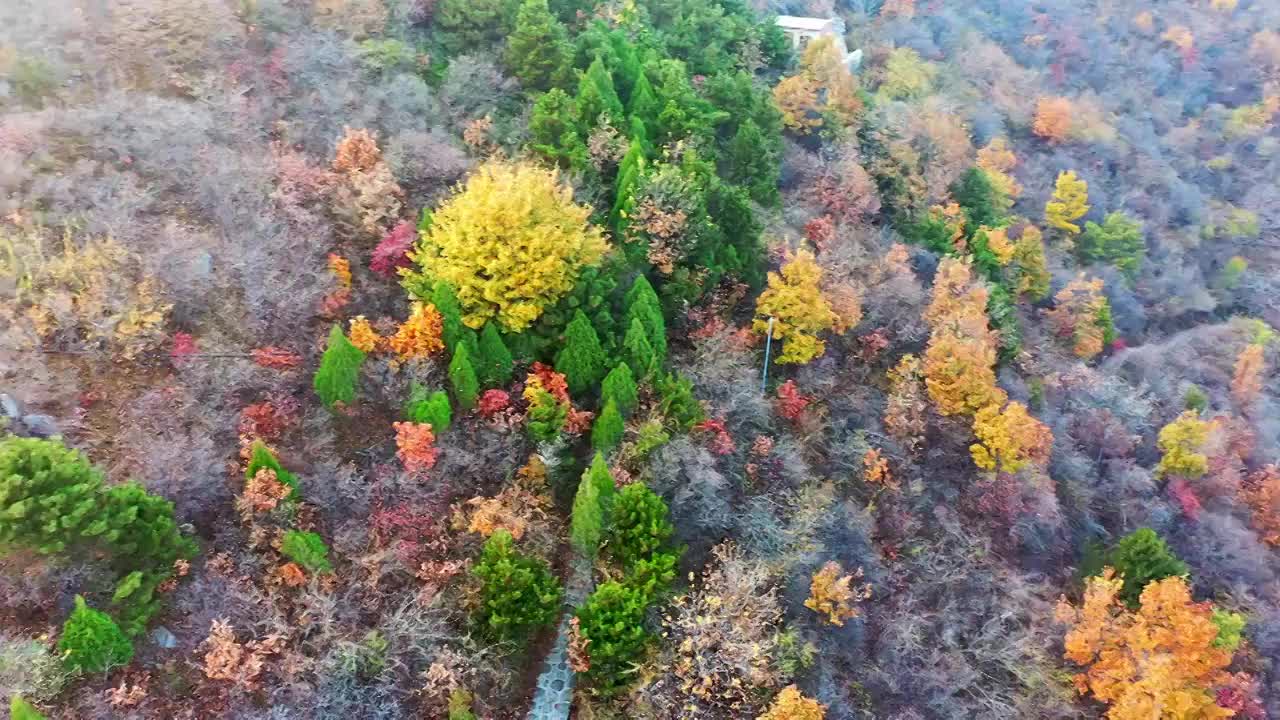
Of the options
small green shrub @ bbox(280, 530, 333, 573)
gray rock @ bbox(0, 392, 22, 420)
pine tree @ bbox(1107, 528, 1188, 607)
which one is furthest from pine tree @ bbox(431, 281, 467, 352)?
pine tree @ bbox(1107, 528, 1188, 607)

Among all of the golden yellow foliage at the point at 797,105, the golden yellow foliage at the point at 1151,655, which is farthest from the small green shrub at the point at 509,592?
the golden yellow foliage at the point at 797,105

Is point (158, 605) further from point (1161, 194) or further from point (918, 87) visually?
point (1161, 194)

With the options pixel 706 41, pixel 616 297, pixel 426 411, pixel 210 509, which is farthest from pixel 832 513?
pixel 706 41

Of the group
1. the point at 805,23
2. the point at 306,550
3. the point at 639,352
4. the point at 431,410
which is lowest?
the point at 306,550

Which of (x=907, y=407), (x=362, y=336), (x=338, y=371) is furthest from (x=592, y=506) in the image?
(x=907, y=407)

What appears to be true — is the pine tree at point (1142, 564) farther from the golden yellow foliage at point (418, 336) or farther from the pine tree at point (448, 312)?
the golden yellow foliage at point (418, 336)

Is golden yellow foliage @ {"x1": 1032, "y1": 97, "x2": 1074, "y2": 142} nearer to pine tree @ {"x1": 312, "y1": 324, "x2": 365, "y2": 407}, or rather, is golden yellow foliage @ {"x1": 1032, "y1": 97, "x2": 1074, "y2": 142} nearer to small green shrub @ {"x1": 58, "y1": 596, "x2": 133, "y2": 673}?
pine tree @ {"x1": 312, "y1": 324, "x2": 365, "y2": 407}

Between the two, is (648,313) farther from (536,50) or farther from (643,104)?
(536,50)
